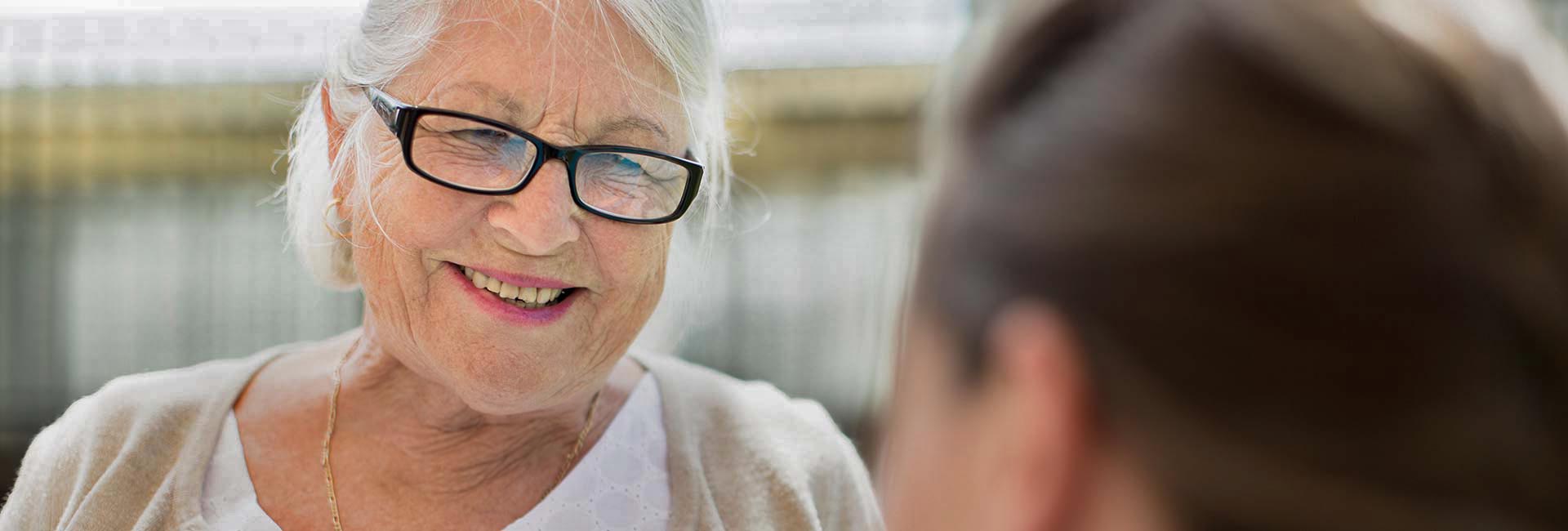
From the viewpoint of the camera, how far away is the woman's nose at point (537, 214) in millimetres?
1578

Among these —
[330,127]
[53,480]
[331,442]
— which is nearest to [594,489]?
[331,442]

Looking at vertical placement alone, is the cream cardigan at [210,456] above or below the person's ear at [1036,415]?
below

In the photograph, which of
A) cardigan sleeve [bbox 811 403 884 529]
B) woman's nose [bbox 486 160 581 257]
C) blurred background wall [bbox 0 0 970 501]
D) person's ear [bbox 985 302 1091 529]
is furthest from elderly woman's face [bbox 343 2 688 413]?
blurred background wall [bbox 0 0 970 501]

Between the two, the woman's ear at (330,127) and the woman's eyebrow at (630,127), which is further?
the woman's ear at (330,127)

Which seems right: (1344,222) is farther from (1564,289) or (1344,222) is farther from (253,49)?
(253,49)

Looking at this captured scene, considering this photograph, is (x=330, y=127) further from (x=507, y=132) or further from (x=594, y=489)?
(x=594, y=489)

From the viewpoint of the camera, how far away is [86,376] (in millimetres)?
4816

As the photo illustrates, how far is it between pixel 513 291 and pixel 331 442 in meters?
0.41

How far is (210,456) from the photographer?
5.63 feet

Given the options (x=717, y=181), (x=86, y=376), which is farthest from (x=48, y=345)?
(x=717, y=181)

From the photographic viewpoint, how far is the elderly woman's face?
1564mm

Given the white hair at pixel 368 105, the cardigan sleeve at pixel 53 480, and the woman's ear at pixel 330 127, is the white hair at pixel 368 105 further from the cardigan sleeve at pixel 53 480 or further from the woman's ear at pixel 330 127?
the cardigan sleeve at pixel 53 480

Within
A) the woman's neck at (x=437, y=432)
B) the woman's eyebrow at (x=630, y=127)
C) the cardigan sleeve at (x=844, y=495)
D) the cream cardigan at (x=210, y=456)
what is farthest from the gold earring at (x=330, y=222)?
the cardigan sleeve at (x=844, y=495)

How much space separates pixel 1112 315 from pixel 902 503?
0.83ft
